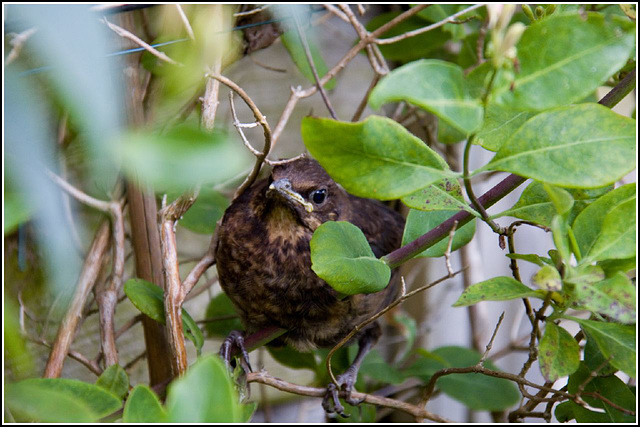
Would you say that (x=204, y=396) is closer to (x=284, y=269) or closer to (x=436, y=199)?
(x=436, y=199)

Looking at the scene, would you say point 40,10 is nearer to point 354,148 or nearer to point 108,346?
point 354,148

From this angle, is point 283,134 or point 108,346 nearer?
point 108,346

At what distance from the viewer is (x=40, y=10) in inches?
23.4

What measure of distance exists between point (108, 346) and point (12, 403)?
50 cm

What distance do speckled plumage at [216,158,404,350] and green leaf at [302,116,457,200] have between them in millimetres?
687

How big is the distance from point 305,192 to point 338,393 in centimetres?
51

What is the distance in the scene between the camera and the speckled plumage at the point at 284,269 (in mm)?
1394

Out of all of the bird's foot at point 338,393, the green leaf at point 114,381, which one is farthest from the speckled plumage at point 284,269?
the green leaf at point 114,381

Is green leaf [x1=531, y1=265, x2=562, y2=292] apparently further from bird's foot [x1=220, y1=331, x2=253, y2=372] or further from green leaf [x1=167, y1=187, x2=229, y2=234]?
green leaf [x1=167, y1=187, x2=229, y2=234]

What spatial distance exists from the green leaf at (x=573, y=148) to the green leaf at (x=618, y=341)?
19 centimetres

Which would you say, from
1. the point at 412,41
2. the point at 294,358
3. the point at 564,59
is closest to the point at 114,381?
the point at 294,358

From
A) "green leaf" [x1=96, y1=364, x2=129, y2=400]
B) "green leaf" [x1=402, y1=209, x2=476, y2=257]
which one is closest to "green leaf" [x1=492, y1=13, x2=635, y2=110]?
"green leaf" [x1=402, y1=209, x2=476, y2=257]

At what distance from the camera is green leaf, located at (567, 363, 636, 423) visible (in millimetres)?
958

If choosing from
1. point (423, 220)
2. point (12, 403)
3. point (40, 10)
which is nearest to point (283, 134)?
point (423, 220)
